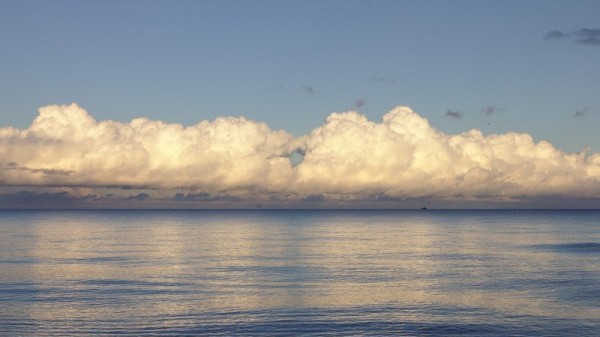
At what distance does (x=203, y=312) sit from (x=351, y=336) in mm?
13557

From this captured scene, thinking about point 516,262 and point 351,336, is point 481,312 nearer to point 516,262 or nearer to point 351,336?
point 351,336

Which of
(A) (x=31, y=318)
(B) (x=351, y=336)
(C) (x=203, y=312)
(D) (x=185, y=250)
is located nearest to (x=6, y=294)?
(A) (x=31, y=318)

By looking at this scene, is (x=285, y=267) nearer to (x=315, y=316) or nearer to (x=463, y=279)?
(x=463, y=279)

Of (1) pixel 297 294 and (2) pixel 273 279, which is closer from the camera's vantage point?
(1) pixel 297 294

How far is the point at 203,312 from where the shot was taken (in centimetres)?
5631

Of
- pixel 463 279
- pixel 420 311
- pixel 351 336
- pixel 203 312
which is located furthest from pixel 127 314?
pixel 463 279

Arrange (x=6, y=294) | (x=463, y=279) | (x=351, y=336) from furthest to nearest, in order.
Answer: (x=463, y=279), (x=6, y=294), (x=351, y=336)

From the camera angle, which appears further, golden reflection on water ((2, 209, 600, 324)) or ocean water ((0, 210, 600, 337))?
golden reflection on water ((2, 209, 600, 324))

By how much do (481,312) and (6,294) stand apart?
4143 cm

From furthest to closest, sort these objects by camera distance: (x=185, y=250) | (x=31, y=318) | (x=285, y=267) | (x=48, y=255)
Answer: (x=185, y=250)
(x=48, y=255)
(x=285, y=267)
(x=31, y=318)

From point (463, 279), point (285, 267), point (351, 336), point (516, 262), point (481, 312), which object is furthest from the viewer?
point (516, 262)

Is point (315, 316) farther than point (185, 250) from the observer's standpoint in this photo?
No

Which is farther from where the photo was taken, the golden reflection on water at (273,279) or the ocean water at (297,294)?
the golden reflection on water at (273,279)

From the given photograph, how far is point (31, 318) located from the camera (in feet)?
177
